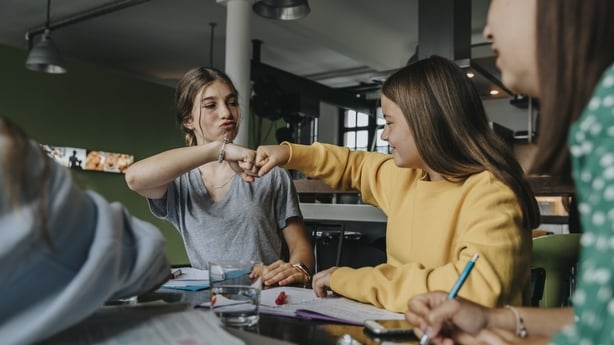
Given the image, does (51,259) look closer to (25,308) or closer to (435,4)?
(25,308)

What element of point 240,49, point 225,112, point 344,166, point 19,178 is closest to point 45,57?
point 240,49

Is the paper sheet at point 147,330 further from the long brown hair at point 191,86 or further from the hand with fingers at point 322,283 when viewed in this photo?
the long brown hair at point 191,86

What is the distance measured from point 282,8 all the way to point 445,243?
2.69m

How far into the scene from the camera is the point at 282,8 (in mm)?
3473

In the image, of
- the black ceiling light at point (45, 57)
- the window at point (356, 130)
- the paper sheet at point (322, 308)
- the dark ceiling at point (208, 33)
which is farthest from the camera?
the window at point (356, 130)

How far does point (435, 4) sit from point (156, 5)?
322 cm

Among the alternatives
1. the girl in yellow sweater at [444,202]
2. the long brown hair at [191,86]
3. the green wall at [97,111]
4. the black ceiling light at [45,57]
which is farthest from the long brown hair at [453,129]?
the green wall at [97,111]

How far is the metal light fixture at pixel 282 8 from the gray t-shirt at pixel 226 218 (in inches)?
82.4

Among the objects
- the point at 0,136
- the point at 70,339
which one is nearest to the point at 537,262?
the point at 70,339

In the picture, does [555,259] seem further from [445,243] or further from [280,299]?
[280,299]

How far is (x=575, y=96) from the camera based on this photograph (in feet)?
1.73

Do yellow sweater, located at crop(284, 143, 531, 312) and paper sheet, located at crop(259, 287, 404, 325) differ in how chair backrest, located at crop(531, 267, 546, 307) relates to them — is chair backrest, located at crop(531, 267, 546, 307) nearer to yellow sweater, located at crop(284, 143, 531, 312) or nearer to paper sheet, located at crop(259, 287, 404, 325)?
yellow sweater, located at crop(284, 143, 531, 312)

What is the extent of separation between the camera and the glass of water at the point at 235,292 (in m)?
0.78

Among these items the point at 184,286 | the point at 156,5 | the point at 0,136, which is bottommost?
the point at 184,286
